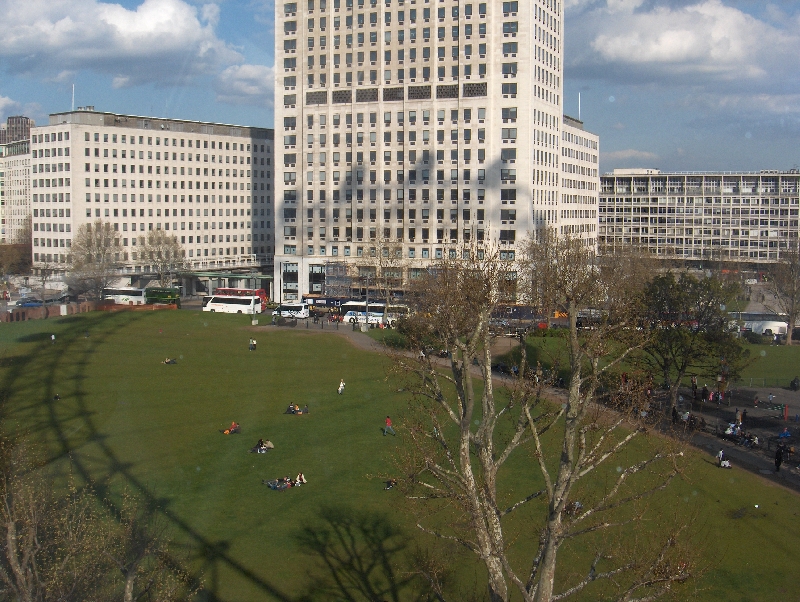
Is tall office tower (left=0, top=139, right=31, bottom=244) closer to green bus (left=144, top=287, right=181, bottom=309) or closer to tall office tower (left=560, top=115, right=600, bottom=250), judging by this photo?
green bus (left=144, top=287, right=181, bottom=309)

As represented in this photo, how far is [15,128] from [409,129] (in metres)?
103

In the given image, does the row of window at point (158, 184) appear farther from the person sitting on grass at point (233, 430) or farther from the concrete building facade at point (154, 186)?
the person sitting on grass at point (233, 430)

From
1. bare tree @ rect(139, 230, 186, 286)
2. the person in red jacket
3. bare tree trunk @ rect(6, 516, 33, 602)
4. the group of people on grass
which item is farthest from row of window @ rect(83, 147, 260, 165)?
bare tree trunk @ rect(6, 516, 33, 602)

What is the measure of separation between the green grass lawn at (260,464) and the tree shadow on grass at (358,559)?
0.22 ft

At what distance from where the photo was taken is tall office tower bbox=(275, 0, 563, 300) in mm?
60969

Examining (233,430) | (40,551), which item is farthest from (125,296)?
(40,551)

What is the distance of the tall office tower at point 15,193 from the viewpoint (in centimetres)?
10450

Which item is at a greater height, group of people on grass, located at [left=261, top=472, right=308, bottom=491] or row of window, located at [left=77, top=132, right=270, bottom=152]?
row of window, located at [left=77, top=132, right=270, bottom=152]

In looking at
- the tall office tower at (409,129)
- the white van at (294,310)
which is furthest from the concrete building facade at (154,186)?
the white van at (294,310)

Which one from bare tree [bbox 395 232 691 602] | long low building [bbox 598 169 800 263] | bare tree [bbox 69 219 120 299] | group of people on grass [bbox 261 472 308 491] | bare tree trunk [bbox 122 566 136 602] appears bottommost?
group of people on grass [bbox 261 472 308 491]

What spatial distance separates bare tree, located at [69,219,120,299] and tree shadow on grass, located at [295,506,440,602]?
46.2 meters

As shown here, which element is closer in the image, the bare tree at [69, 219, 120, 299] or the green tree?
the green tree

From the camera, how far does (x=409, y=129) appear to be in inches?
2499

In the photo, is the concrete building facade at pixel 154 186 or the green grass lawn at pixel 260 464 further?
the concrete building facade at pixel 154 186
